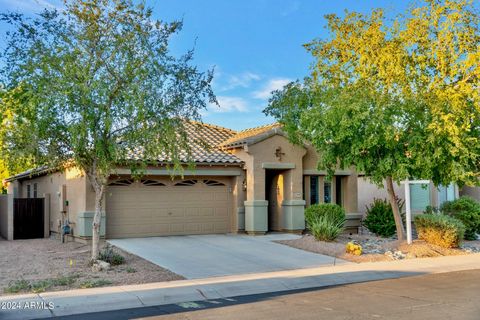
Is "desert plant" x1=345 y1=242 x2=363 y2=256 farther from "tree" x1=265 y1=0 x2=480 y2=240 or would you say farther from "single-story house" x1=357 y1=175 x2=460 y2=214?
"single-story house" x1=357 y1=175 x2=460 y2=214

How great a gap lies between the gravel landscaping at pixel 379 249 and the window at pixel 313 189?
326cm

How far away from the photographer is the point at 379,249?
55.7 feet

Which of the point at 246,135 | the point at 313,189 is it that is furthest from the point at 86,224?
the point at 313,189

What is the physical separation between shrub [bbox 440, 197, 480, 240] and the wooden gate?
1702cm

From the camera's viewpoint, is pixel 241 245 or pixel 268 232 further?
pixel 268 232

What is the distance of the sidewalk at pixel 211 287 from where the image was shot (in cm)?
927

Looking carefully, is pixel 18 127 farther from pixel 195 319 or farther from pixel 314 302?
pixel 314 302

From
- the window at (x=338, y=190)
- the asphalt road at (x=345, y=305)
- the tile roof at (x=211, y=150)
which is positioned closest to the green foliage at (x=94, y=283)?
the asphalt road at (x=345, y=305)

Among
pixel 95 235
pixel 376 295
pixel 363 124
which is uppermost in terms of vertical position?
pixel 363 124

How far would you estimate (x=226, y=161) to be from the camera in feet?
65.2

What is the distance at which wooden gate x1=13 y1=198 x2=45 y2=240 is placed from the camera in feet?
70.3

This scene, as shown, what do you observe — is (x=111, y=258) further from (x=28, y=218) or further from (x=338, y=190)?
(x=338, y=190)

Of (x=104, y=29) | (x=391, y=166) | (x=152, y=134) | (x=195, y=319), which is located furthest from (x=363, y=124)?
(x=195, y=319)

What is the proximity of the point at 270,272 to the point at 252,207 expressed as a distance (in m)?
7.02
